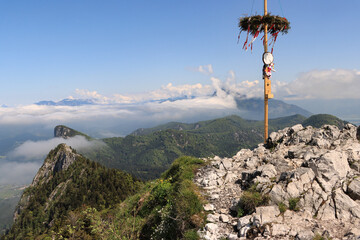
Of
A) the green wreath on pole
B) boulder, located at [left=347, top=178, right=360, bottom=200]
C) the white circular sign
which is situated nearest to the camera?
boulder, located at [left=347, top=178, right=360, bottom=200]

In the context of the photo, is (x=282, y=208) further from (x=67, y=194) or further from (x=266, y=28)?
(x=67, y=194)

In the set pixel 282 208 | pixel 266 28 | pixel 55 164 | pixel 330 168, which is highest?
pixel 266 28

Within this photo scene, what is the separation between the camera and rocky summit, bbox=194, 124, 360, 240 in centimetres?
911

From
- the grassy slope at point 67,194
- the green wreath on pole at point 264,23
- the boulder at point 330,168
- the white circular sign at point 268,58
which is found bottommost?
the grassy slope at point 67,194

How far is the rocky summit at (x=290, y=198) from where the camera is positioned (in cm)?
911

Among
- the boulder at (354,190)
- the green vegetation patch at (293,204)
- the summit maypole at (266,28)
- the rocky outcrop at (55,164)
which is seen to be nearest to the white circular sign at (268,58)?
the summit maypole at (266,28)

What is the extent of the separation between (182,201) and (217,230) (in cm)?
262

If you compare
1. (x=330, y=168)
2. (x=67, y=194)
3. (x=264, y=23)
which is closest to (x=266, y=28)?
(x=264, y=23)

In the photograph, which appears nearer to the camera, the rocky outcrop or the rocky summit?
the rocky summit

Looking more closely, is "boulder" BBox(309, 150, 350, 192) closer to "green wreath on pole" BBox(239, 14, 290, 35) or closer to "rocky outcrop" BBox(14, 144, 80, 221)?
"green wreath on pole" BBox(239, 14, 290, 35)

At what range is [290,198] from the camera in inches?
431

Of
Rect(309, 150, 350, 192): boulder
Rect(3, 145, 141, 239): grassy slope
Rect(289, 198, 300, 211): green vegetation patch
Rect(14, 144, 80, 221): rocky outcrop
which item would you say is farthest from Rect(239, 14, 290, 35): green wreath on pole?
Rect(14, 144, 80, 221): rocky outcrop

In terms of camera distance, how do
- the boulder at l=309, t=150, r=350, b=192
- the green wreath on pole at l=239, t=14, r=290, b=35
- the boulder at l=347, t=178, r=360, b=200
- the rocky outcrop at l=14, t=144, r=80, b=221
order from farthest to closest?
the rocky outcrop at l=14, t=144, r=80, b=221 < the green wreath on pole at l=239, t=14, r=290, b=35 < the boulder at l=309, t=150, r=350, b=192 < the boulder at l=347, t=178, r=360, b=200

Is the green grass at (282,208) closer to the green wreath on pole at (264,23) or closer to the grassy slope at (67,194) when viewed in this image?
the green wreath on pole at (264,23)
